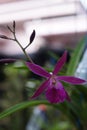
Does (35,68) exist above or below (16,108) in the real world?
above

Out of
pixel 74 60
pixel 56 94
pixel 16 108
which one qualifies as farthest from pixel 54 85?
pixel 74 60

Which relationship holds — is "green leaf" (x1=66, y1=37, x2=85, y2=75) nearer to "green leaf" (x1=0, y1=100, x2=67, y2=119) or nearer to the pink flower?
"green leaf" (x1=0, y1=100, x2=67, y2=119)

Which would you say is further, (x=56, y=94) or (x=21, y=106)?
(x=21, y=106)

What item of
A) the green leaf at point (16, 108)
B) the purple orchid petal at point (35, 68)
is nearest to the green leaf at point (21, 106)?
the green leaf at point (16, 108)

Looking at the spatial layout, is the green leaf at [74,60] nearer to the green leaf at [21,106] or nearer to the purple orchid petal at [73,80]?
the green leaf at [21,106]

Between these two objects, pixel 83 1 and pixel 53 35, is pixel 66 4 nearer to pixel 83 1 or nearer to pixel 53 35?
pixel 53 35

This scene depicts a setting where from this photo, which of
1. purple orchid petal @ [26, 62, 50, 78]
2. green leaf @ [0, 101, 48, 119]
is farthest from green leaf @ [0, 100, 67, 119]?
purple orchid petal @ [26, 62, 50, 78]

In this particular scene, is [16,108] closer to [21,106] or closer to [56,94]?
[21,106]

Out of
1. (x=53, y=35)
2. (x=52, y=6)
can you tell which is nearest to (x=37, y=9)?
(x=52, y=6)

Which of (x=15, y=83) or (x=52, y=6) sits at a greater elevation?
(x=52, y=6)
